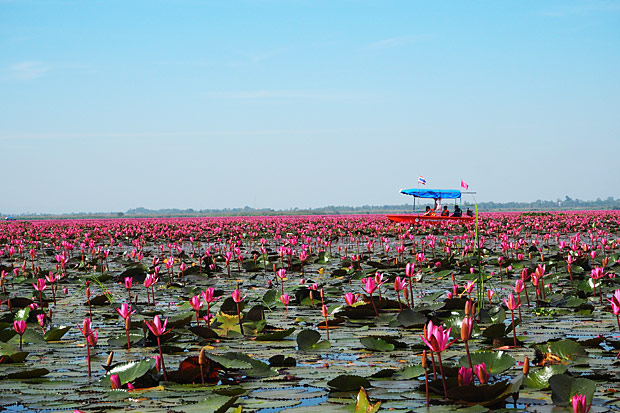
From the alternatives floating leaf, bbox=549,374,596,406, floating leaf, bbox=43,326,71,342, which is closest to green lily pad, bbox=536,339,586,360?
floating leaf, bbox=549,374,596,406

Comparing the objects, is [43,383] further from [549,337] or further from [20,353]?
[549,337]

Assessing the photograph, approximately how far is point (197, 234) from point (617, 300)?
2091cm

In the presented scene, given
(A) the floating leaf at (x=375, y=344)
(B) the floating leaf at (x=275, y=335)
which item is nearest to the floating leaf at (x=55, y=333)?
(B) the floating leaf at (x=275, y=335)

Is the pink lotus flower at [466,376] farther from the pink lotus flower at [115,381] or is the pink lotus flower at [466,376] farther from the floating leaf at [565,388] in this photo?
the pink lotus flower at [115,381]

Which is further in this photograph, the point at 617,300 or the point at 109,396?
the point at 617,300

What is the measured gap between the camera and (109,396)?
2.97 m

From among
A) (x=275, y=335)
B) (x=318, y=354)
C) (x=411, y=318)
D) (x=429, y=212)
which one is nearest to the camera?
(x=318, y=354)

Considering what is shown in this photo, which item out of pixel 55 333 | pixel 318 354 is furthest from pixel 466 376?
pixel 55 333

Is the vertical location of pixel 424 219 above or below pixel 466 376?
above

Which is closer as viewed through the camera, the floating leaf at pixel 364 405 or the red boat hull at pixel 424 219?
the floating leaf at pixel 364 405

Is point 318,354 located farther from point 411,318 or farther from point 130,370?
point 130,370

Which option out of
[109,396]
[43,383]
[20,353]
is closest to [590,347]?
[109,396]

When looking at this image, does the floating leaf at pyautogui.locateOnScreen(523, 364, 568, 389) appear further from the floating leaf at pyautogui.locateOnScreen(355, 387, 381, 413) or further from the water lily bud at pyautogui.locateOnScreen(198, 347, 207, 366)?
the water lily bud at pyautogui.locateOnScreen(198, 347, 207, 366)

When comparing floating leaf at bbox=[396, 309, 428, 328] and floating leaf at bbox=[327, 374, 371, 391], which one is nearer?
floating leaf at bbox=[327, 374, 371, 391]
